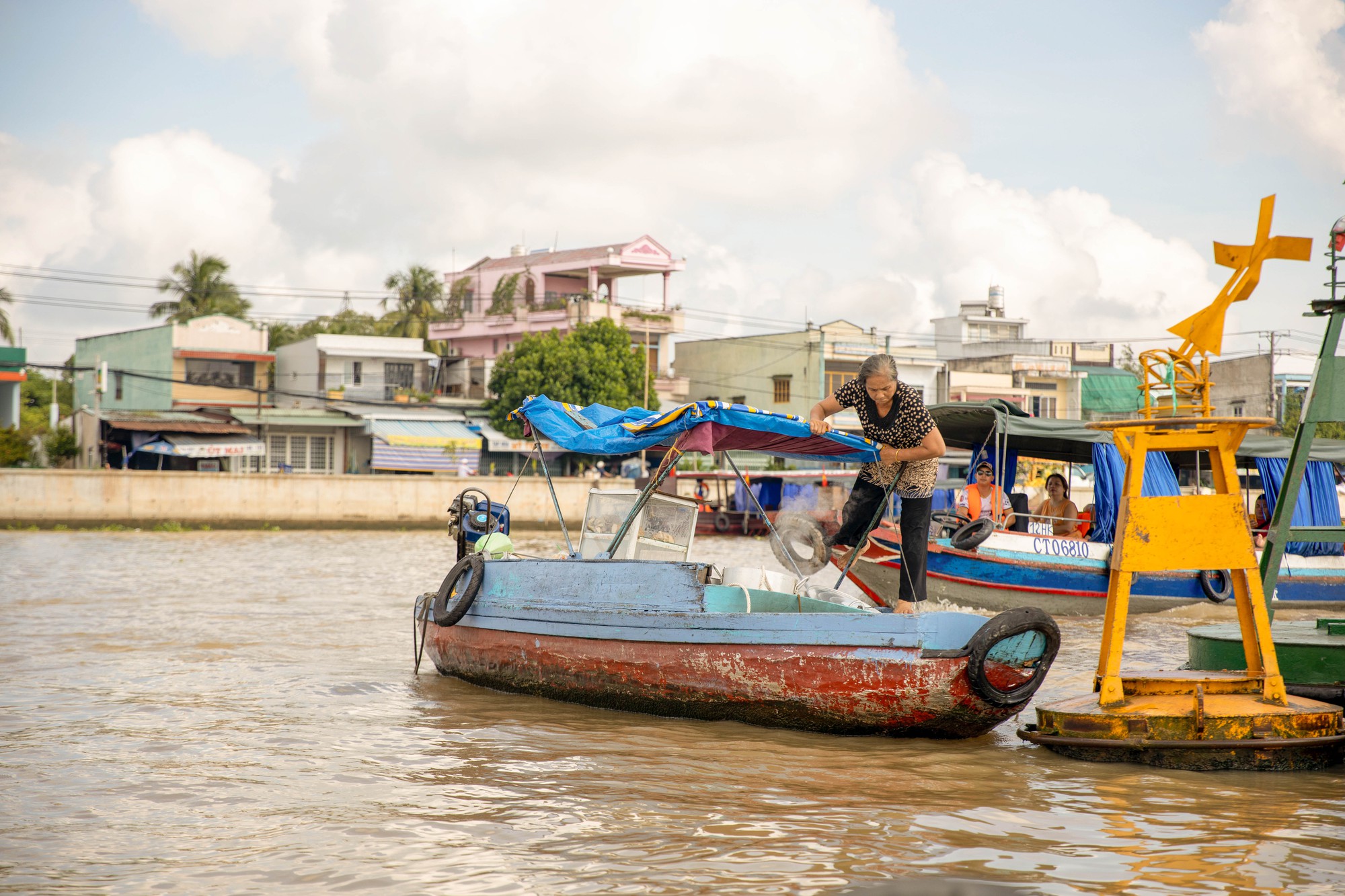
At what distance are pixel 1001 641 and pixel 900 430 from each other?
1297 millimetres

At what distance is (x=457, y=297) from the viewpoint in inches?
1875

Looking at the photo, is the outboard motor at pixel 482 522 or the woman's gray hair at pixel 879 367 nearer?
the woman's gray hair at pixel 879 367

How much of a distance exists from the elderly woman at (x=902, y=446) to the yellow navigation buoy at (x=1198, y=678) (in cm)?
105

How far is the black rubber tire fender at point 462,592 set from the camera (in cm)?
803

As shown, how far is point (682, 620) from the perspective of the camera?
6.70m

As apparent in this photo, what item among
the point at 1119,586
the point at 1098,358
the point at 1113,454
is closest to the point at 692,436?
the point at 1119,586

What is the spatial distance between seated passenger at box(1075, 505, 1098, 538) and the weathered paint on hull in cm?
693

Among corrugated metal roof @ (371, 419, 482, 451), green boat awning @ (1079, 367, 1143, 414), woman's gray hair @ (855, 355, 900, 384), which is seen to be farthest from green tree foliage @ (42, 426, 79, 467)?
green boat awning @ (1079, 367, 1143, 414)

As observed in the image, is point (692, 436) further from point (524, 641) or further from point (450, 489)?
point (450, 489)

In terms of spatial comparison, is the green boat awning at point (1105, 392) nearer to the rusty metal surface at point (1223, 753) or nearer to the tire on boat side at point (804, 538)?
the tire on boat side at point (804, 538)

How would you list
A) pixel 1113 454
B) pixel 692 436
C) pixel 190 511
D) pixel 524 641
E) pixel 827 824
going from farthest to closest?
pixel 190 511 → pixel 1113 454 → pixel 524 641 → pixel 692 436 → pixel 827 824

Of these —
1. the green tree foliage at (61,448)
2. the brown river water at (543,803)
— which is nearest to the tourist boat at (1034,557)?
the brown river water at (543,803)

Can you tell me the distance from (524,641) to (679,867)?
3.60 meters

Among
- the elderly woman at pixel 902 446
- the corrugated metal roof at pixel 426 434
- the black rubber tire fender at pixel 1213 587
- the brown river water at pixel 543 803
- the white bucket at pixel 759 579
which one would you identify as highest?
the corrugated metal roof at pixel 426 434
